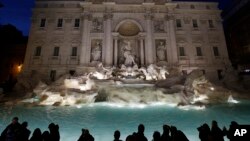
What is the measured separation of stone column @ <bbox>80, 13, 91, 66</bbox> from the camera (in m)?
21.9

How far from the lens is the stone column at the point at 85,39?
863 inches

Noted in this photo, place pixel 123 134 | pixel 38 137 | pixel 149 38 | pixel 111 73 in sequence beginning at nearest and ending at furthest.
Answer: pixel 38 137
pixel 123 134
pixel 111 73
pixel 149 38

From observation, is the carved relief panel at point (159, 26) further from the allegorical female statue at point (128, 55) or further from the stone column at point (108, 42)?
the stone column at point (108, 42)

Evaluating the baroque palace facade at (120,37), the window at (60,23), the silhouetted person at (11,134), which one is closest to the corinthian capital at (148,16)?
the baroque palace facade at (120,37)

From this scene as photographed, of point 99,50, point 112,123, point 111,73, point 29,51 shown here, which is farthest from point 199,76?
point 29,51

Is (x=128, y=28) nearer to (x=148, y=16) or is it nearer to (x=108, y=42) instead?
(x=148, y=16)

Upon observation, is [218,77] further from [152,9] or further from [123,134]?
[123,134]

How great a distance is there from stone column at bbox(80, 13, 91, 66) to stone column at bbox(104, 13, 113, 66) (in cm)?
246

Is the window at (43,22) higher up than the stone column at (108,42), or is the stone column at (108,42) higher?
the window at (43,22)

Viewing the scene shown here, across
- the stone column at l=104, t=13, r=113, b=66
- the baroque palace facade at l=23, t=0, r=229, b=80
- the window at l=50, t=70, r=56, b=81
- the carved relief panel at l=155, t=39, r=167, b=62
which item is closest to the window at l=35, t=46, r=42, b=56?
the baroque palace facade at l=23, t=0, r=229, b=80

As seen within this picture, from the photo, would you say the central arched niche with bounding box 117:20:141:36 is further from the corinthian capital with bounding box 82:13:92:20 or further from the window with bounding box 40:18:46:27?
the window with bounding box 40:18:46:27

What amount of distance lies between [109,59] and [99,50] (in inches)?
75.8

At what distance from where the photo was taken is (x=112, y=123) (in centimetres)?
736

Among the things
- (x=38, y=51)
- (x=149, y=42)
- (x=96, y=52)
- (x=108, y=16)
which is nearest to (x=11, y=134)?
(x=96, y=52)
